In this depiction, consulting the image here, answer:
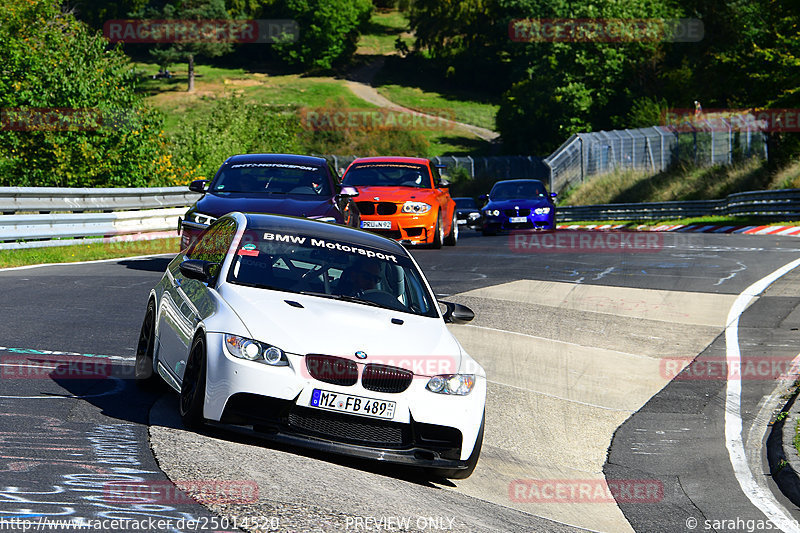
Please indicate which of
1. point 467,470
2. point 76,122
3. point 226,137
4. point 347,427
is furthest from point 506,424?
point 226,137

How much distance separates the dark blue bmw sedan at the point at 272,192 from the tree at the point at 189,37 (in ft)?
319

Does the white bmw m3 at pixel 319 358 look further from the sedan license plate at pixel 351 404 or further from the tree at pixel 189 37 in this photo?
the tree at pixel 189 37

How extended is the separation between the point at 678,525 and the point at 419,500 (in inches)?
69.2

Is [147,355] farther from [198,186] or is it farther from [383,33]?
[383,33]

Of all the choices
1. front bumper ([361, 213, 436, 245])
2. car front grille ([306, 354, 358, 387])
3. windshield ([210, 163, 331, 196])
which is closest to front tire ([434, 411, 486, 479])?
car front grille ([306, 354, 358, 387])

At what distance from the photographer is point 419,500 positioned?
20.7ft

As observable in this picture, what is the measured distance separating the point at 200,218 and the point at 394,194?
6.84 m

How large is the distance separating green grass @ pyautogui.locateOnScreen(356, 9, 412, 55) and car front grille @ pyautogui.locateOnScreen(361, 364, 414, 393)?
12963cm

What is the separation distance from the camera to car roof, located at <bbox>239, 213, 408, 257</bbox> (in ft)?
26.9

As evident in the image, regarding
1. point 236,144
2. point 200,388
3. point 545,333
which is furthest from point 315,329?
point 236,144

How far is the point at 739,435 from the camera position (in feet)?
30.3

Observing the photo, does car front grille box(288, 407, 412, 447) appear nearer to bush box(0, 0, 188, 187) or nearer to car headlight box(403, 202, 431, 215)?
car headlight box(403, 202, 431, 215)

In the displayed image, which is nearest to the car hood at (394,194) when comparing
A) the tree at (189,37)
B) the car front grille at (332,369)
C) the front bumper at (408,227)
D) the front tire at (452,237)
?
the front bumper at (408,227)

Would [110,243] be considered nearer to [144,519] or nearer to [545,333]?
[545,333]
